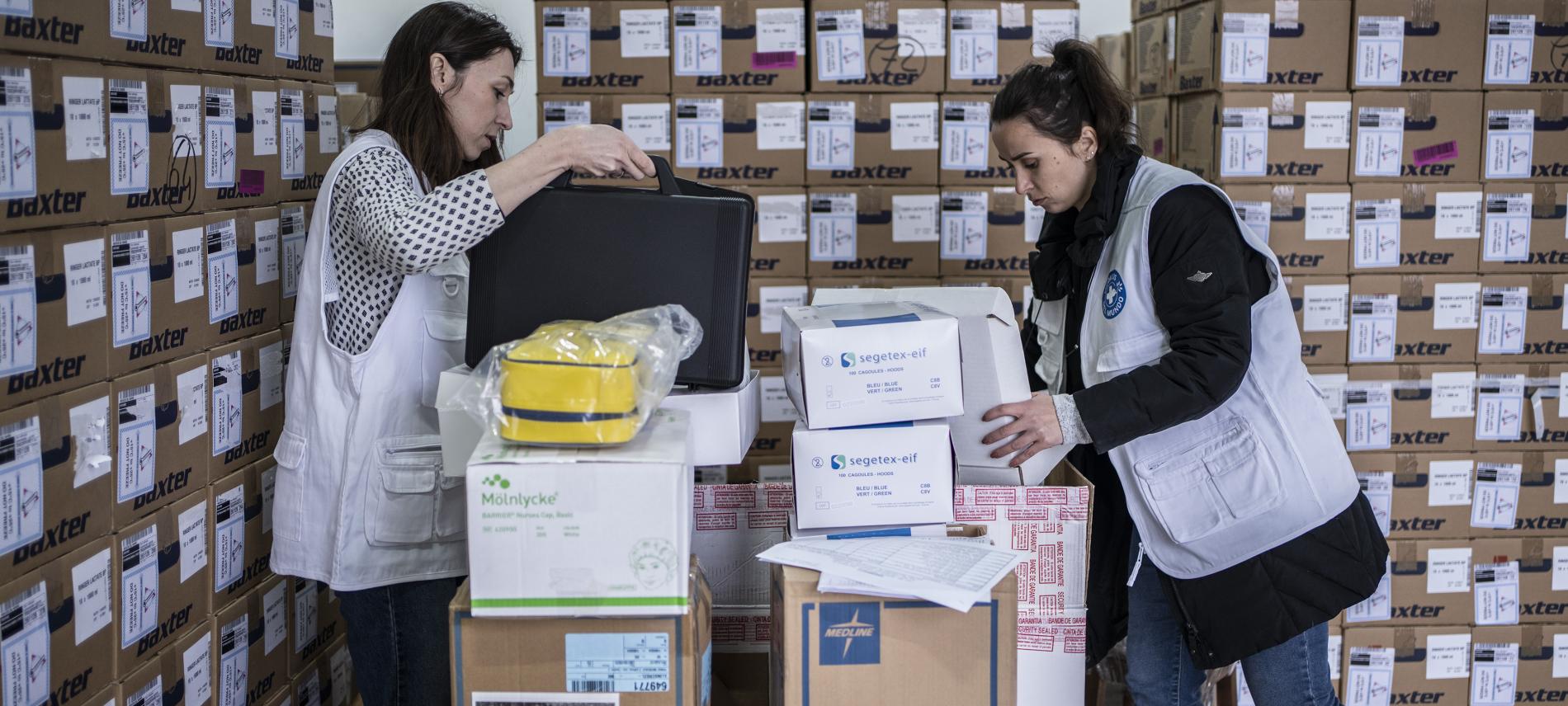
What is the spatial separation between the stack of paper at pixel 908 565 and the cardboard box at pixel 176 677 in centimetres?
99

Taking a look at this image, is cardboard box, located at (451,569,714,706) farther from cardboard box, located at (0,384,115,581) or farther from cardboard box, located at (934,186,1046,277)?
cardboard box, located at (934,186,1046,277)

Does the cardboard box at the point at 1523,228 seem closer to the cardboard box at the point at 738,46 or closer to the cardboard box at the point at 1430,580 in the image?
the cardboard box at the point at 1430,580

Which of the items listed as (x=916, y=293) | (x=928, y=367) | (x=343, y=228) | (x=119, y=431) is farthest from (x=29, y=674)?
(x=916, y=293)

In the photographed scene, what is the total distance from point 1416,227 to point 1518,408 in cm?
51

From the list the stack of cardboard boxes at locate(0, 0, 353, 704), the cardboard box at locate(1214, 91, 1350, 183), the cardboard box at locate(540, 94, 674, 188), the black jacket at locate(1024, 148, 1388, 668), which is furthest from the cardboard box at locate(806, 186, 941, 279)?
the stack of cardboard boxes at locate(0, 0, 353, 704)

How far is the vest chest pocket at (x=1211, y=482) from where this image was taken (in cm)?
172

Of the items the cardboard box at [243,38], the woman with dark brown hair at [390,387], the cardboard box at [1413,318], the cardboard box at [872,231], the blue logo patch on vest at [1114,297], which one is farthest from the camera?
the cardboard box at [872,231]

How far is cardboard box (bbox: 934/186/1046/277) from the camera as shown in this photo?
3.01 meters

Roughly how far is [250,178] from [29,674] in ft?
2.94

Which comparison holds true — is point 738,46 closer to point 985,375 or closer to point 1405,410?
Answer: point 985,375

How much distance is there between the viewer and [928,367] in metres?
1.51

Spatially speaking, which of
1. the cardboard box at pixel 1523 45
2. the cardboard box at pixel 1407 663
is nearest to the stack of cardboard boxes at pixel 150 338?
the cardboard box at pixel 1407 663

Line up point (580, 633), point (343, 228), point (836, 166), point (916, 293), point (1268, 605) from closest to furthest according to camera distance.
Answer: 1. point (580, 633)
2. point (343, 228)
3. point (1268, 605)
4. point (916, 293)
5. point (836, 166)

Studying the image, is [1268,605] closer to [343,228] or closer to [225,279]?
A: [343,228]
